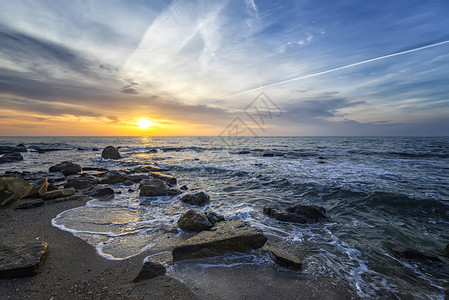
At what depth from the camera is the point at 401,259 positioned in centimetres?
448

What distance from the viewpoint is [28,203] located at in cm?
A: 733

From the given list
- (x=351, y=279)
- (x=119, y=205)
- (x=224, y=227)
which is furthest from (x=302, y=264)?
(x=119, y=205)

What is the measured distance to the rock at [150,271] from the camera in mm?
3514

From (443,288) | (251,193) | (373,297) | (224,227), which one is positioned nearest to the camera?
(373,297)

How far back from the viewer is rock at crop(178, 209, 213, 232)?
5.68 meters

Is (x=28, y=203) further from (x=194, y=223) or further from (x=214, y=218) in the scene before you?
(x=214, y=218)

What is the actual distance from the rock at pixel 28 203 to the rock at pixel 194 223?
572cm

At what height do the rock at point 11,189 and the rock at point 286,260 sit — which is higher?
the rock at point 11,189

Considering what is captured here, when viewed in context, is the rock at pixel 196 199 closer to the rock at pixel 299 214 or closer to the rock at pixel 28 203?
the rock at pixel 299 214

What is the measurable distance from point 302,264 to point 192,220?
3041 mm

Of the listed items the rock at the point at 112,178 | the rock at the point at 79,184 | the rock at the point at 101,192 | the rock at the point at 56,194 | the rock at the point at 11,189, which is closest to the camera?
the rock at the point at 11,189

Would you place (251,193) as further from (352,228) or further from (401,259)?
(401,259)

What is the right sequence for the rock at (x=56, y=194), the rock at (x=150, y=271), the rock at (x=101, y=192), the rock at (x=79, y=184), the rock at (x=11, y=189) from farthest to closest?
1. the rock at (x=79, y=184)
2. the rock at (x=101, y=192)
3. the rock at (x=56, y=194)
4. the rock at (x=11, y=189)
5. the rock at (x=150, y=271)

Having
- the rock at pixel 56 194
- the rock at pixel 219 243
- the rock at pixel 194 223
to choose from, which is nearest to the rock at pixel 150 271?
the rock at pixel 219 243
